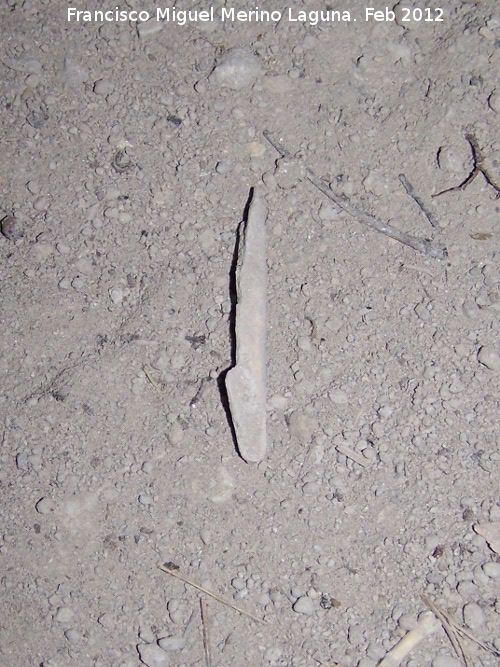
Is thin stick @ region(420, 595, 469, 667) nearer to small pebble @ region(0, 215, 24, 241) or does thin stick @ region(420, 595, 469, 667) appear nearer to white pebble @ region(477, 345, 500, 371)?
white pebble @ region(477, 345, 500, 371)

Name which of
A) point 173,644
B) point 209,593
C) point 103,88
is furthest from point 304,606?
point 103,88

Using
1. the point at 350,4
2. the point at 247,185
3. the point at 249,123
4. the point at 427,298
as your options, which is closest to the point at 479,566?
the point at 427,298

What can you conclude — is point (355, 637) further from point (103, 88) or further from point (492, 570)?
point (103, 88)

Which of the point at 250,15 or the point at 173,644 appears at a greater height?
the point at 250,15

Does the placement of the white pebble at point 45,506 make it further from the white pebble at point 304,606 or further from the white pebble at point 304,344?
the white pebble at point 304,344

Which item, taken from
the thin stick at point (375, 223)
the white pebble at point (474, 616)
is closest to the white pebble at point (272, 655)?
the white pebble at point (474, 616)
